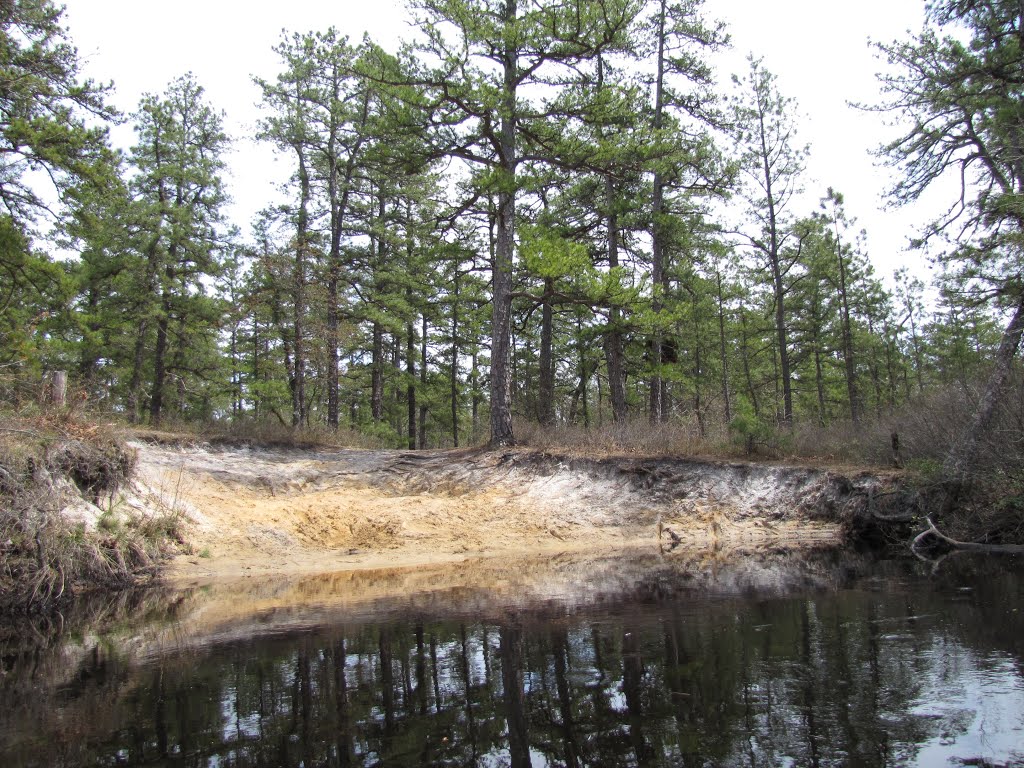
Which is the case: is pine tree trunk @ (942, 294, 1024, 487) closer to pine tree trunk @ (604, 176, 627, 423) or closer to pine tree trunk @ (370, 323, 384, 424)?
pine tree trunk @ (604, 176, 627, 423)

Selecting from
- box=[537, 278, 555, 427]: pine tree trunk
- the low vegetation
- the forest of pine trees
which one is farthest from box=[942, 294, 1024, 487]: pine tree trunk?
the low vegetation

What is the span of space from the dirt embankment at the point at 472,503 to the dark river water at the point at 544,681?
5.66m

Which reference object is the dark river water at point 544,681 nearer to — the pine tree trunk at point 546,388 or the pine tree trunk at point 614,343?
the pine tree trunk at point 614,343

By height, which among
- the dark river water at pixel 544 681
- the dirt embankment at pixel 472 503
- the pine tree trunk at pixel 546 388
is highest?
the pine tree trunk at pixel 546 388

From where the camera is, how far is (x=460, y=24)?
1650 cm

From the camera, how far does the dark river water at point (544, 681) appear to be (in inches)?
152

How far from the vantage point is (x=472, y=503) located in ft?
54.3

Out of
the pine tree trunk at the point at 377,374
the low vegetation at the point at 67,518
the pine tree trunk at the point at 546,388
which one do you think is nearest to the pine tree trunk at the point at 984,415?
the pine tree trunk at the point at 546,388

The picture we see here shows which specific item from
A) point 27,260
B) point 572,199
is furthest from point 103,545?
point 572,199

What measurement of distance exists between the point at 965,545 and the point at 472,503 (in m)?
10.5

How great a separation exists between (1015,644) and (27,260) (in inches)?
720

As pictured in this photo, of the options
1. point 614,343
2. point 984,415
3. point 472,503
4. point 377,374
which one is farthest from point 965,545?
point 377,374

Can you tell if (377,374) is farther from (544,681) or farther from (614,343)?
(544,681)

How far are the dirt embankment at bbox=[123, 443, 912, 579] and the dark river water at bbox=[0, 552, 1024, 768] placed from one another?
18.6 ft
